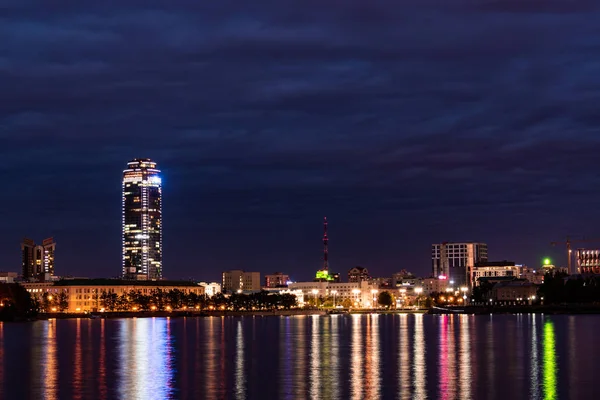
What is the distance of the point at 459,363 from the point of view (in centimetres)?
5375

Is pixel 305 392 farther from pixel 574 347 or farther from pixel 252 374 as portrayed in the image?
pixel 574 347

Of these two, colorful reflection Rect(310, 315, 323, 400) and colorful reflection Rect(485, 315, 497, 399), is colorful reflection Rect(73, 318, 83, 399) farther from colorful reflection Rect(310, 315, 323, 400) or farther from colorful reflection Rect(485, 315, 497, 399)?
colorful reflection Rect(485, 315, 497, 399)

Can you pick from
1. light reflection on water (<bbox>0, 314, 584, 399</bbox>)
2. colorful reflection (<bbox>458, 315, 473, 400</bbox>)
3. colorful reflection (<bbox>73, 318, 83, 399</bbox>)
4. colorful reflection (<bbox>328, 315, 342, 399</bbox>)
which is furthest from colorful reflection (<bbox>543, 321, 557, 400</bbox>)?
colorful reflection (<bbox>73, 318, 83, 399</bbox>)

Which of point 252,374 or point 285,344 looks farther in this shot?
point 285,344

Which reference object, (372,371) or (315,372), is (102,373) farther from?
(372,371)

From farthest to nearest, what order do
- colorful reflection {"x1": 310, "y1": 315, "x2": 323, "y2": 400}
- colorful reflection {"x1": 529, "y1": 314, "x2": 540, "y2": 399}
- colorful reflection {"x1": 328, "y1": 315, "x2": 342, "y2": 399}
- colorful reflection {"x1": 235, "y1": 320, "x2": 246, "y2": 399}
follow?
colorful reflection {"x1": 235, "y1": 320, "x2": 246, "y2": 399} < colorful reflection {"x1": 310, "y1": 315, "x2": 323, "y2": 400} < colorful reflection {"x1": 328, "y1": 315, "x2": 342, "y2": 399} < colorful reflection {"x1": 529, "y1": 314, "x2": 540, "y2": 399}

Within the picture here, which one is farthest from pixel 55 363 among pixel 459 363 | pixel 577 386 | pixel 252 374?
pixel 577 386

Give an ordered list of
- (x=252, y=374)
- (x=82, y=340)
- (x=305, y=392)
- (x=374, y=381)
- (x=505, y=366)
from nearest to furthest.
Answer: (x=305, y=392) < (x=374, y=381) < (x=252, y=374) < (x=505, y=366) < (x=82, y=340)

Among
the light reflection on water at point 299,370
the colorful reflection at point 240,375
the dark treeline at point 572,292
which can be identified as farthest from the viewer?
the dark treeline at point 572,292

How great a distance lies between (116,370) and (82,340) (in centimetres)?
3678

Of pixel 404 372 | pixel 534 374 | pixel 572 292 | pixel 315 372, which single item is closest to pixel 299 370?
pixel 315 372

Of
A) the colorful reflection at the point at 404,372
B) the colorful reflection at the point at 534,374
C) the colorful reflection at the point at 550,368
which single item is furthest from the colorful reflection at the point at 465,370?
the colorful reflection at the point at 550,368

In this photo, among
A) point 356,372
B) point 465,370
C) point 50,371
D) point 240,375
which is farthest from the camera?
point 50,371

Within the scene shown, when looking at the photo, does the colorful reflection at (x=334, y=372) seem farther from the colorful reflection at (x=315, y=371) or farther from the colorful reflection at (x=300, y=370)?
the colorful reflection at (x=300, y=370)
